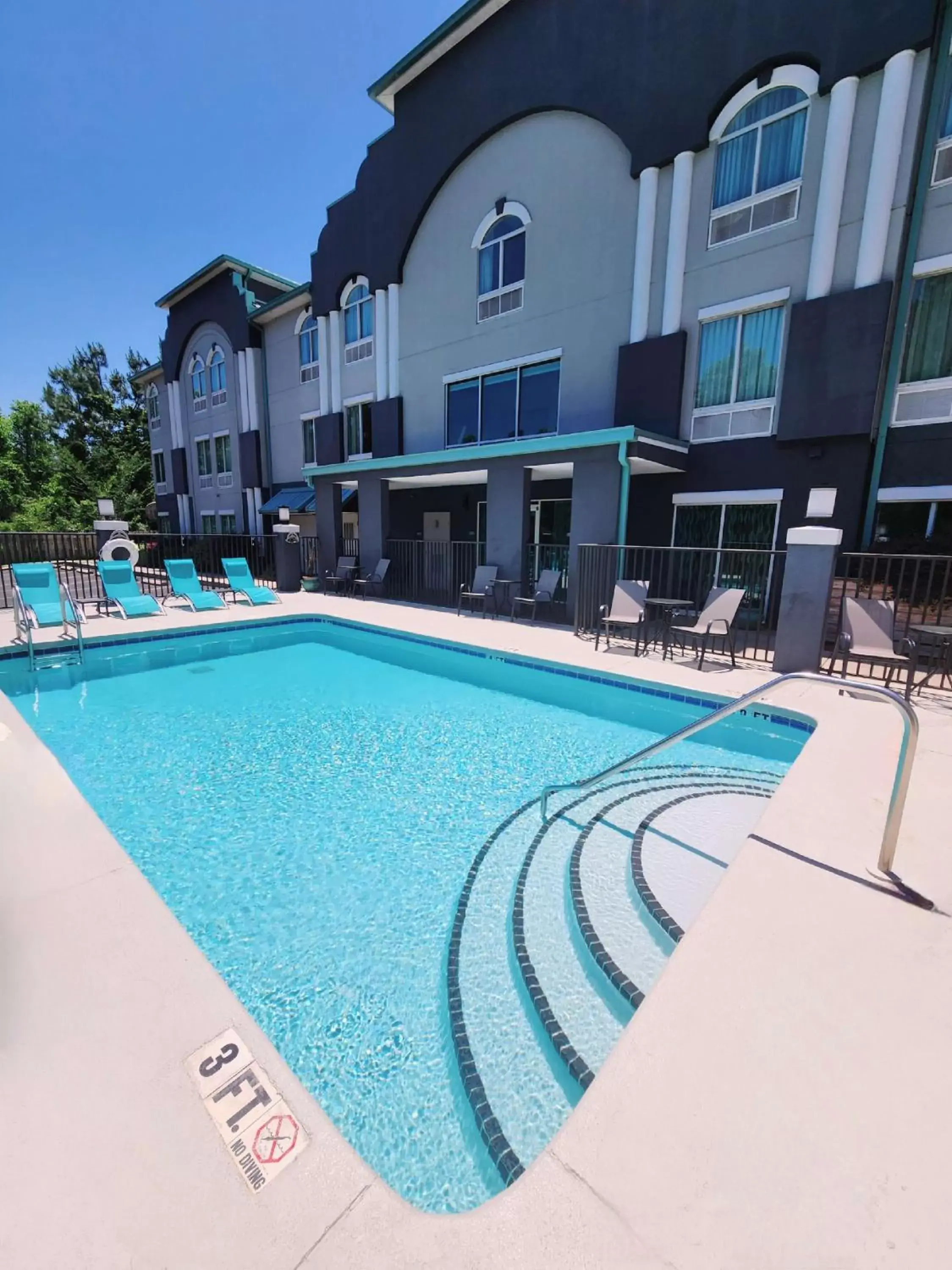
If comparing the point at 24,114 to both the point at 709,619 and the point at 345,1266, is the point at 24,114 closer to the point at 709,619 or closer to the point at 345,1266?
the point at 709,619

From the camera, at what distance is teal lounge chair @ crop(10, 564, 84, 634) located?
9289mm

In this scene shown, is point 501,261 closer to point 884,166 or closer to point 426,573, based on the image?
point 884,166

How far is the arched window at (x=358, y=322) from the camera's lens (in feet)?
54.5

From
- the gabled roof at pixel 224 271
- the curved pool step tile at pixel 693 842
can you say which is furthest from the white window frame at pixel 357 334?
the curved pool step tile at pixel 693 842

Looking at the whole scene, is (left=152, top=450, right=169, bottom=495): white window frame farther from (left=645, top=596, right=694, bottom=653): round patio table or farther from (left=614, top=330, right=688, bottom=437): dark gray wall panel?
(left=645, top=596, right=694, bottom=653): round patio table

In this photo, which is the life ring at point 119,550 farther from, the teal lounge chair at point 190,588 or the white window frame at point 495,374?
the white window frame at point 495,374

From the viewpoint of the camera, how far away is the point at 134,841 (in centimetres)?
380

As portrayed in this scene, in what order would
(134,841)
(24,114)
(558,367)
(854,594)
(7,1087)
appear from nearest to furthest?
(7,1087)
(134,841)
(854,594)
(558,367)
(24,114)

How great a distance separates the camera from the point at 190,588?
12.1 meters

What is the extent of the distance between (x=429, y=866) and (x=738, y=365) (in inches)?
422

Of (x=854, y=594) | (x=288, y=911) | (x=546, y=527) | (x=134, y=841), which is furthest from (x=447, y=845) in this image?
(x=546, y=527)

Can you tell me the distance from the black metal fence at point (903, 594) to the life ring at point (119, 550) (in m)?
14.4

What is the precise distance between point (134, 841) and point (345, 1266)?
11.0 feet

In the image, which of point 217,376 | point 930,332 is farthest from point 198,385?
point 930,332
